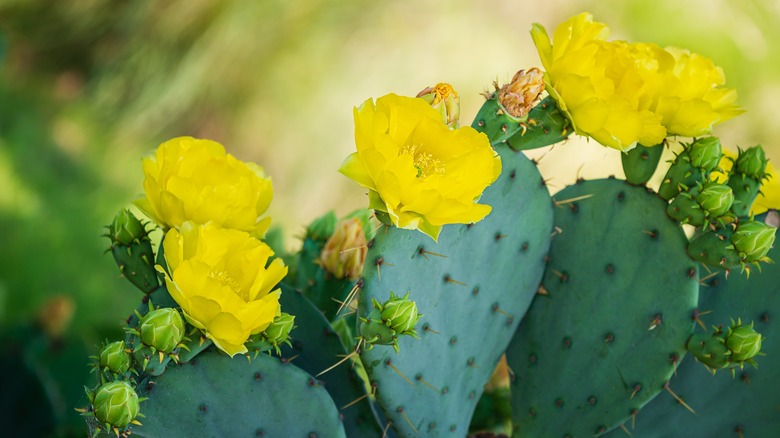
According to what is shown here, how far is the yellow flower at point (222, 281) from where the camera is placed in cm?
63

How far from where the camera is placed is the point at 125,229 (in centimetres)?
72

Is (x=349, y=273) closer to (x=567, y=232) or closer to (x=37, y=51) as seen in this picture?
(x=567, y=232)

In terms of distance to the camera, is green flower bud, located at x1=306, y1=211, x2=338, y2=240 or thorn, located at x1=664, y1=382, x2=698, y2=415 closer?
thorn, located at x1=664, y1=382, x2=698, y2=415

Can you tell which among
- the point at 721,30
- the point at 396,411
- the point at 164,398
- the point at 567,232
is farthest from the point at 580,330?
the point at 721,30

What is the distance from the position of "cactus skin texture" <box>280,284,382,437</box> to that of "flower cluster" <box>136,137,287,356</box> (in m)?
0.09

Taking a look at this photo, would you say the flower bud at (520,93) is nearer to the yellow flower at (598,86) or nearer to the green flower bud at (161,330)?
the yellow flower at (598,86)

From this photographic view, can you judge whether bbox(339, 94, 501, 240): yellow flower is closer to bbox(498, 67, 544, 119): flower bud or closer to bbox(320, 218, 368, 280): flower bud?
bbox(498, 67, 544, 119): flower bud

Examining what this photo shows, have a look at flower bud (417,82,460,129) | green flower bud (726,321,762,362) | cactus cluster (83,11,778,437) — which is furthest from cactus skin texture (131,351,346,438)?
green flower bud (726,321,762,362)

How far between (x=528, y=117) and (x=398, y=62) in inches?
116

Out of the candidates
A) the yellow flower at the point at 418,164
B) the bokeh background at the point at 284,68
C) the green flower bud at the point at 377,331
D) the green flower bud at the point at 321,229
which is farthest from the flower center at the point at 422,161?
the bokeh background at the point at 284,68

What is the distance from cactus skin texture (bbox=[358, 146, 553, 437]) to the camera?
699 mm

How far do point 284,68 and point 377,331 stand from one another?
3284 millimetres

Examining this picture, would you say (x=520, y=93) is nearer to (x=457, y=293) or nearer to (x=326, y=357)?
(x=457, y=293)

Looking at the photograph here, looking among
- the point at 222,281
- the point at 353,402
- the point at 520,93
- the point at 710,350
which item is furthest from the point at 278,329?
the point at 710,350
